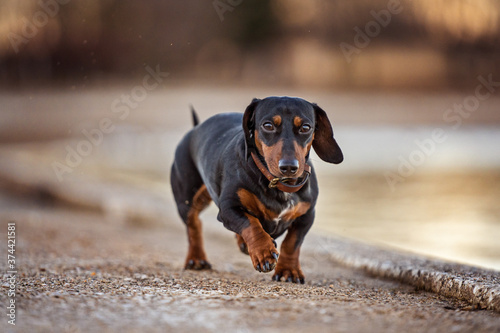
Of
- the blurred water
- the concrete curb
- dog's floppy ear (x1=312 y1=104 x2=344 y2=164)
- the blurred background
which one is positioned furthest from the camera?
the blurred background

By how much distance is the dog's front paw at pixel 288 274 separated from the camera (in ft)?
14.0

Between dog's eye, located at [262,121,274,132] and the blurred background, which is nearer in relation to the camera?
dog's eye, located at [262,121,274,132]

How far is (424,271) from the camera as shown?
4.39 meters

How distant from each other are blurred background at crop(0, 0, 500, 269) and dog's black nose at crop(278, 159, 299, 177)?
18.7 feet

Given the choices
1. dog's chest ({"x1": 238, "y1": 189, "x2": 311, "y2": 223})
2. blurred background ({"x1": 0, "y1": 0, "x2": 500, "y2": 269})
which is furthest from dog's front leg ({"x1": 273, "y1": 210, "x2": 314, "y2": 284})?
blurred background ({"x1": 0, "y1": 0, "x2": 500, "y2": 269})

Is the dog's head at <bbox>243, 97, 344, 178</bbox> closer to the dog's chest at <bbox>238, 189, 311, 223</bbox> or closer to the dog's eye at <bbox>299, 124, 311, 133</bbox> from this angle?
the dog's eye at <bbox>299, 124, 311, 133</bbox>

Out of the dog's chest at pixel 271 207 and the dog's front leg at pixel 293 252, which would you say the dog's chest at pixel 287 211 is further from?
the dog's front leg at pixel 293 252

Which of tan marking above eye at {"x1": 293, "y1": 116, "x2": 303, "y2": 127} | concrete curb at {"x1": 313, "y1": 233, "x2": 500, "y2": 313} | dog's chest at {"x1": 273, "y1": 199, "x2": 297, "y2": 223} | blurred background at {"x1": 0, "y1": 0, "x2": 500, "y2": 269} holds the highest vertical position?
blurred background at {"x1": 0, "y1": 0, "x2": 500, "y2": 269}

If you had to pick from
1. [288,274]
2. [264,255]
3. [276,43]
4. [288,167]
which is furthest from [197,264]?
[276,43]

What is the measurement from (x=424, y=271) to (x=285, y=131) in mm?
1323

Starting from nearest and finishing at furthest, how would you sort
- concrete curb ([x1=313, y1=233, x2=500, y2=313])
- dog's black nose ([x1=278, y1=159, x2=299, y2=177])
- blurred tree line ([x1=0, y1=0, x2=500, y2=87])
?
dog's black nose ([x1=278, y1=159, x2=299, y2=177])
concrete curb ([x1=313, y1=233, x2=500, y2=313])
blurred tree line ([x1=0, y1=0, x2=500, y2=87])

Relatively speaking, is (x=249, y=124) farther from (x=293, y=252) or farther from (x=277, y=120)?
(x=293, y=252)

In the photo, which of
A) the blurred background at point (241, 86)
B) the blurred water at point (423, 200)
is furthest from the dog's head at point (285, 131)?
the blurred background at point (241, 86)

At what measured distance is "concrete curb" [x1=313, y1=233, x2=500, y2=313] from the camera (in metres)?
3.73
